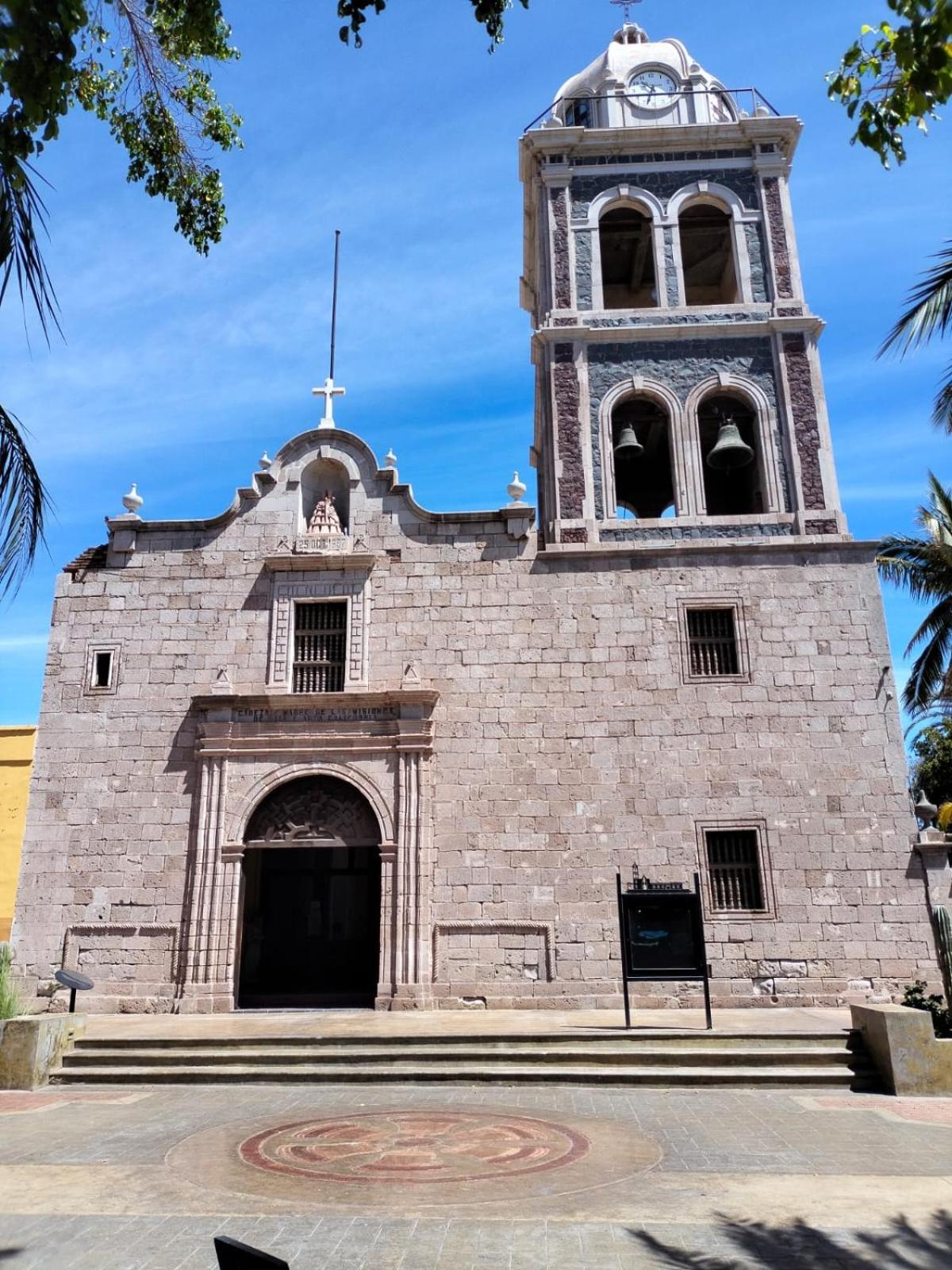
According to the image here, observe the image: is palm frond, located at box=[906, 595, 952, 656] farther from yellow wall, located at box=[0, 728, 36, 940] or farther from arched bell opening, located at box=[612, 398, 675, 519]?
yellow wall, located at box=[0, 728, 36, 940]

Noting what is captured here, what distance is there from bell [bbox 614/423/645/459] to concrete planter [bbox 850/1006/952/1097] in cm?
1073

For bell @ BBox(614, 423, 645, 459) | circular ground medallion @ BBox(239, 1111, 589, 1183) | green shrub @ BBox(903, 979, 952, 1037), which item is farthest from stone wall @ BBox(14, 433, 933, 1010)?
circular ground medallion @ BBox(239, 1111, 589, 1183)

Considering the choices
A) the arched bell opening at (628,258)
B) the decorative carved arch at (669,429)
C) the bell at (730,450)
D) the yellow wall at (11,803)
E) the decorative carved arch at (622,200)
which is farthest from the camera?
the arched bell opening at (628,258)

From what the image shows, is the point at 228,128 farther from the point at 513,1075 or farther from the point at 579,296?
the point at 579,296

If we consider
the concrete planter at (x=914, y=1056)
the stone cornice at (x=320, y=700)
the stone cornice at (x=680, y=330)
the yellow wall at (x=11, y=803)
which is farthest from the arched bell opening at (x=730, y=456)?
the yellow wall at (x=11, y=803)

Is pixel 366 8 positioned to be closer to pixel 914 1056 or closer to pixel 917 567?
pixel 914 1056

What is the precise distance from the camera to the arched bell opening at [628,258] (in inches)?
798

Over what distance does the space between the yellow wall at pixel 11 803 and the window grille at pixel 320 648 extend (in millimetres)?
6679

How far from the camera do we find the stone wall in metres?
14.8

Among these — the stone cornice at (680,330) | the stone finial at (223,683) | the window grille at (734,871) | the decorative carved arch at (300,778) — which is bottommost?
the window grille at (734,871)

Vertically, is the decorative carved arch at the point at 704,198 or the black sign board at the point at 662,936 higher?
the decorative carved arch at the point at 704,198

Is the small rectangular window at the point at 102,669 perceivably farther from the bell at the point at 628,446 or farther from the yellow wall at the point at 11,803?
the bell at the point at 628,446

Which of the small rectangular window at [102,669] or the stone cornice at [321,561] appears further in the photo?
the stone cornice at [321,561]

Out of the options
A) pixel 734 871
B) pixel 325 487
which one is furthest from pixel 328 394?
pixel 734 871
